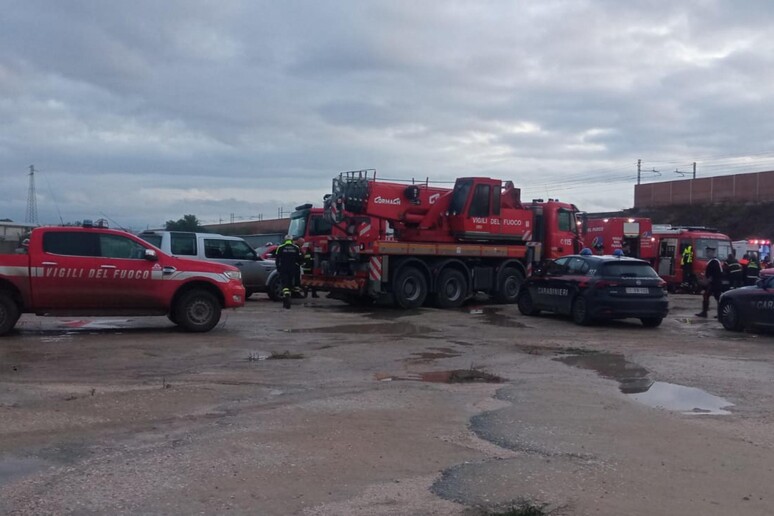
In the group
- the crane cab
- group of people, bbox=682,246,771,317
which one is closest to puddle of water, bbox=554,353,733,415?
group of people, bbox=682,246,771,317

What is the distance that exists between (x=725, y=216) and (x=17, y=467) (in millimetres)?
60633

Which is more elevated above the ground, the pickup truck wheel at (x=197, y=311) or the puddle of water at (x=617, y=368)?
the pickup truck wheel at (x=197, y=311)

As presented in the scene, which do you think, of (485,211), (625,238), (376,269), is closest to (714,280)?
(485,211)

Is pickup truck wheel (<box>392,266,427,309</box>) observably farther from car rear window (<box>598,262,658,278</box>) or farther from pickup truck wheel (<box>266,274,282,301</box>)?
car rear window (<box>598,262,658,278</box>)

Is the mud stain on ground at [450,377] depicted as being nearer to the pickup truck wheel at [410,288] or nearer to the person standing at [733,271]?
the pickup truck wheel at [410,288]

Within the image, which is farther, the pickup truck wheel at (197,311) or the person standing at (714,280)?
the person standing at (714,280)

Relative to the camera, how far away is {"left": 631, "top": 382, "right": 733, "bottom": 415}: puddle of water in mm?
9023

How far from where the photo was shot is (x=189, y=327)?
1476 cm

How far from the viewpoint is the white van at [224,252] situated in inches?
820

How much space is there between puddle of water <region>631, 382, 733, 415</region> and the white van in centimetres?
1334

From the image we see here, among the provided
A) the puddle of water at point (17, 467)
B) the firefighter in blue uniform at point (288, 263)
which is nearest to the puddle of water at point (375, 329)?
the firefighter in blue uniform at point (288, 263)

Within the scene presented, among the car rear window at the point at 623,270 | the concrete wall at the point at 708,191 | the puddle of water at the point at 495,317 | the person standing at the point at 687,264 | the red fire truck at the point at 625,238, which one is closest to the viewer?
the car rear window at the point at 623,270

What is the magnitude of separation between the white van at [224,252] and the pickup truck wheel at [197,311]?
5884mm

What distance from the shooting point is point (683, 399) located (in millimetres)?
9602
